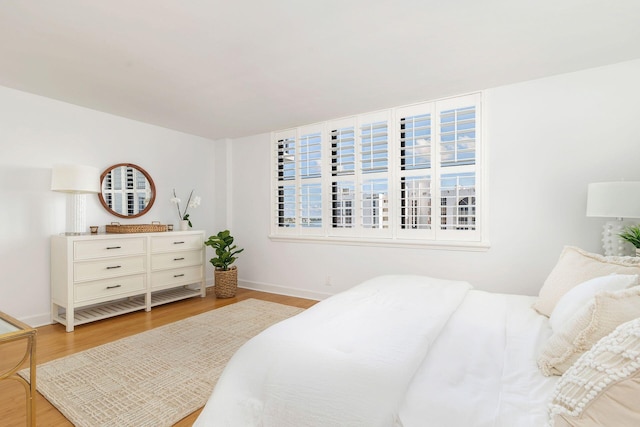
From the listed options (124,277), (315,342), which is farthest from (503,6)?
(124,277)

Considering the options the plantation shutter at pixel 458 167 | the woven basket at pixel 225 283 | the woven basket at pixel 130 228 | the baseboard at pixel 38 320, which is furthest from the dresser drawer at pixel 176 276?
the plantation shutter at pixel 458 167

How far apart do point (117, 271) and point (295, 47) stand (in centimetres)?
295

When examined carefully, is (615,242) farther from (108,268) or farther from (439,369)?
(108,268)

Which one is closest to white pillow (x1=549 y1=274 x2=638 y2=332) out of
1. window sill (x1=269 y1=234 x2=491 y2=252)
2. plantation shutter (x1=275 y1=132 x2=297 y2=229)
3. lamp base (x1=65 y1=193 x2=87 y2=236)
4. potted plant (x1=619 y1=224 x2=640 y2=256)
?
potted plant (x1=619 y1=224 x2=640 y2=256)

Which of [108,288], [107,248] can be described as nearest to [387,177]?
[107,248]

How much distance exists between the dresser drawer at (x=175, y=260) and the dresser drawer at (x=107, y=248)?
210 mm

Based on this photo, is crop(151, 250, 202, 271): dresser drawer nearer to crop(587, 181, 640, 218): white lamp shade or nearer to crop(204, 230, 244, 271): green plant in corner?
crop(204, 230, 244, 271): green plant in corner

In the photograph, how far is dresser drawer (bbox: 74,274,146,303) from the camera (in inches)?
125

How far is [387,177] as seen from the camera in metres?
3.69

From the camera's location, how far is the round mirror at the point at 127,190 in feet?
12.5

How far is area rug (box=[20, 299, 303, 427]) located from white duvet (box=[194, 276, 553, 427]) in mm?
879

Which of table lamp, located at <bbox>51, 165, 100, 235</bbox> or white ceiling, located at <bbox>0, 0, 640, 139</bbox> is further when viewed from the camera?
table lamp, located at <bbox>51, 165, 100, 235</bbox>

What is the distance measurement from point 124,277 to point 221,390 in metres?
2.90

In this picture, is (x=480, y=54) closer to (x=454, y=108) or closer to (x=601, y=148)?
(x=454, y=108)
